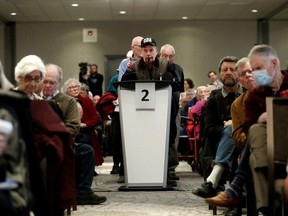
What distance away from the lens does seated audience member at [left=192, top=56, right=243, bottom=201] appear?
467 centimetres

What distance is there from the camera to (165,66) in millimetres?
6410

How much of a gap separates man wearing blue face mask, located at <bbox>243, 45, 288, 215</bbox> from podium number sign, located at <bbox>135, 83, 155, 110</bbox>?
7.95 ft

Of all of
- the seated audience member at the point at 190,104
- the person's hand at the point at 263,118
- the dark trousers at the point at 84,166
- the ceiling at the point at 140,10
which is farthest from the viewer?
the ceiling at the point at 140,10

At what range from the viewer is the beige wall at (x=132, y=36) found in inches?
715

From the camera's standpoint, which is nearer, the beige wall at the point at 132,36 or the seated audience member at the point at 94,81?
the seated audience member at the point at 94,81

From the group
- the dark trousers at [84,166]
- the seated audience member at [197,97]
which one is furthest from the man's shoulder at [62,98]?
the seated audience member at [197,97]

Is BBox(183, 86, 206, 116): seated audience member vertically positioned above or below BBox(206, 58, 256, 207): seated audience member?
above

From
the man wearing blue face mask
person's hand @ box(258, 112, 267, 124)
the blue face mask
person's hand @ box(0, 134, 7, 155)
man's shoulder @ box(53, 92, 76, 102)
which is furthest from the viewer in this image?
man's shoulder @ box(53, 92, 76, 102)

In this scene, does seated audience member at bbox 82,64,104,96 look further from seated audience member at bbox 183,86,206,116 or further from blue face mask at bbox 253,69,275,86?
blue face mask at bbox 253,69,275,86

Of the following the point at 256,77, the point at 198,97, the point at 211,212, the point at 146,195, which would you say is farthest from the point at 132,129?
the point at 198,97

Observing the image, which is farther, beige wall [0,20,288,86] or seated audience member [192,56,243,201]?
beige wall [0,20,288,86]

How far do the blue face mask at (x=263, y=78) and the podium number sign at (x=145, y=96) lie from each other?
97.7 inches

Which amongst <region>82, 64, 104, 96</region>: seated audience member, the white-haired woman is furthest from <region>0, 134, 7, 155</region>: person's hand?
<region>82, 64, 104, 96</region>: seated audience member

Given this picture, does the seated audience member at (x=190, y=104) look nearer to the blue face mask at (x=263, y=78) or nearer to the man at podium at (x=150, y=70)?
the man at podium at (x=150, y=70)
